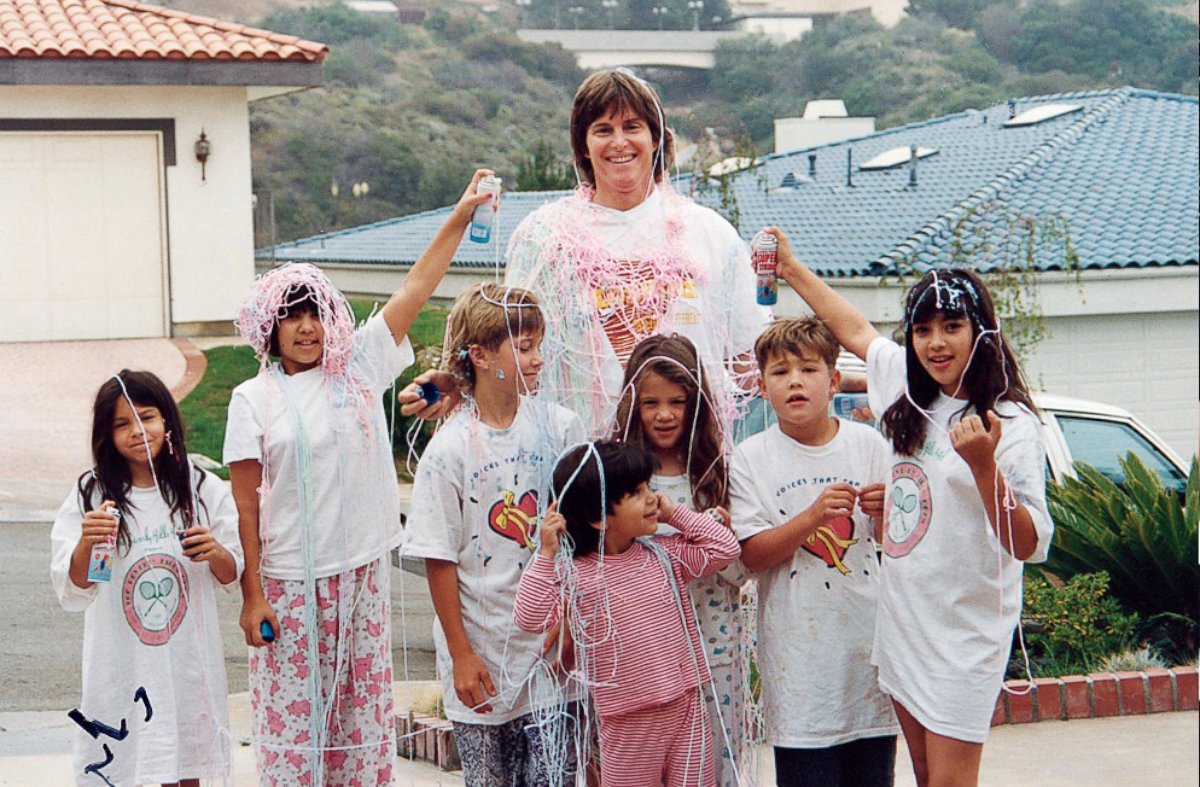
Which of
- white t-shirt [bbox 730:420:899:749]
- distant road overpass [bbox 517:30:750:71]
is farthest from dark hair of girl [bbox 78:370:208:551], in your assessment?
distant road overpass [bbox 517:30:750:71]

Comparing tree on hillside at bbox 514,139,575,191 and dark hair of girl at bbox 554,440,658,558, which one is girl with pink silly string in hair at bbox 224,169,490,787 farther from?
tree on hillside at bbox 514,139,575,191

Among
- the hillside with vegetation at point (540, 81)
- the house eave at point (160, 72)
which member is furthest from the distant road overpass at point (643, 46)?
the house eave at point (160, 72)

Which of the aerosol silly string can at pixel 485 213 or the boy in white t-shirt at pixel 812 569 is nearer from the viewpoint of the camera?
the boy in white t-shirt at pixel 812 569

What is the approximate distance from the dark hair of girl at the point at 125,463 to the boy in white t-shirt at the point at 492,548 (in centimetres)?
59

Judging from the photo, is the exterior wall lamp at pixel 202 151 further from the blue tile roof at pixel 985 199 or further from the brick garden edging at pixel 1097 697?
the brick garden edging at pixel 1097 697

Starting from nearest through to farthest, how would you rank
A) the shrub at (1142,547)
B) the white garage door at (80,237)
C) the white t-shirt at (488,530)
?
the white t-shirt at (488,530), the shrub at (1142,547), the white garage door at (80,237)

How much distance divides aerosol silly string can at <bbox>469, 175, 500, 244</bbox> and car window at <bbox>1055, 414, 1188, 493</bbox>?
139 inches

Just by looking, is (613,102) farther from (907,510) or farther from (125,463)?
(125,463)

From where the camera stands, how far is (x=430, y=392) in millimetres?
3352

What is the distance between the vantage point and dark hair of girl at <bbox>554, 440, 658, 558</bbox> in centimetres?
318

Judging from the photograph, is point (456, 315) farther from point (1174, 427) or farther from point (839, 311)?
point (1174, 427)

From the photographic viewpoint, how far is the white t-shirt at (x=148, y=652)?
3.50m

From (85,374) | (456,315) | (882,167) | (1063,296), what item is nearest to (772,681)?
(456,315)

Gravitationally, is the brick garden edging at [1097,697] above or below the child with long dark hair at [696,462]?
below
